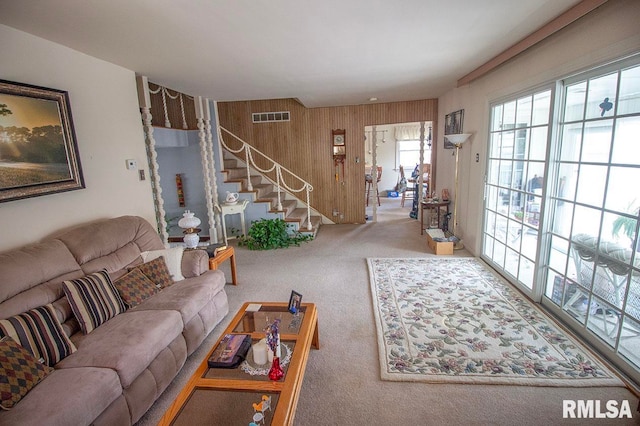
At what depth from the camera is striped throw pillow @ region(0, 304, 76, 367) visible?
5.52ft

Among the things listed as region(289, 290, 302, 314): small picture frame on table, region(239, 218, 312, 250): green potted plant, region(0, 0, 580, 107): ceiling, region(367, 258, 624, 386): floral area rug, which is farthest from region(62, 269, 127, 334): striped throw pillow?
region(239, 218, 312, 250): green potted plant

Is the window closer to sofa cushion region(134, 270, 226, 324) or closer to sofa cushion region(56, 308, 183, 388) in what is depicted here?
sofa cushion region(134, 270, 226, 324)

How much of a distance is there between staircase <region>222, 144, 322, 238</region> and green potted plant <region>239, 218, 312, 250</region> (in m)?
0.26

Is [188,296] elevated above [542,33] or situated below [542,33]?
below

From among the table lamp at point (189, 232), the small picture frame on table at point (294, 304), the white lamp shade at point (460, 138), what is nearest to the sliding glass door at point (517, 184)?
the white lamp shade at point (460, 138)

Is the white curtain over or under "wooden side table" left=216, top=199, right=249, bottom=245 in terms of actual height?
over

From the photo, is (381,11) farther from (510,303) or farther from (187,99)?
(187,99)

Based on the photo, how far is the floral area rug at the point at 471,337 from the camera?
2051 millimetres

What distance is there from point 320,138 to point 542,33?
4.20 metres

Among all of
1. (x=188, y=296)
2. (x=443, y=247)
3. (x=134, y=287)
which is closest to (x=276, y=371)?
(x=188, y=296)

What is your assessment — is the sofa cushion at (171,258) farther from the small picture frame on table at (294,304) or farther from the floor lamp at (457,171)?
the floor lamp at (457,171)

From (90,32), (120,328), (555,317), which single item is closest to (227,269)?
(120,328)

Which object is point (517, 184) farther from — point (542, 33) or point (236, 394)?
point (236, 394)

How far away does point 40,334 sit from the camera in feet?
5.75
